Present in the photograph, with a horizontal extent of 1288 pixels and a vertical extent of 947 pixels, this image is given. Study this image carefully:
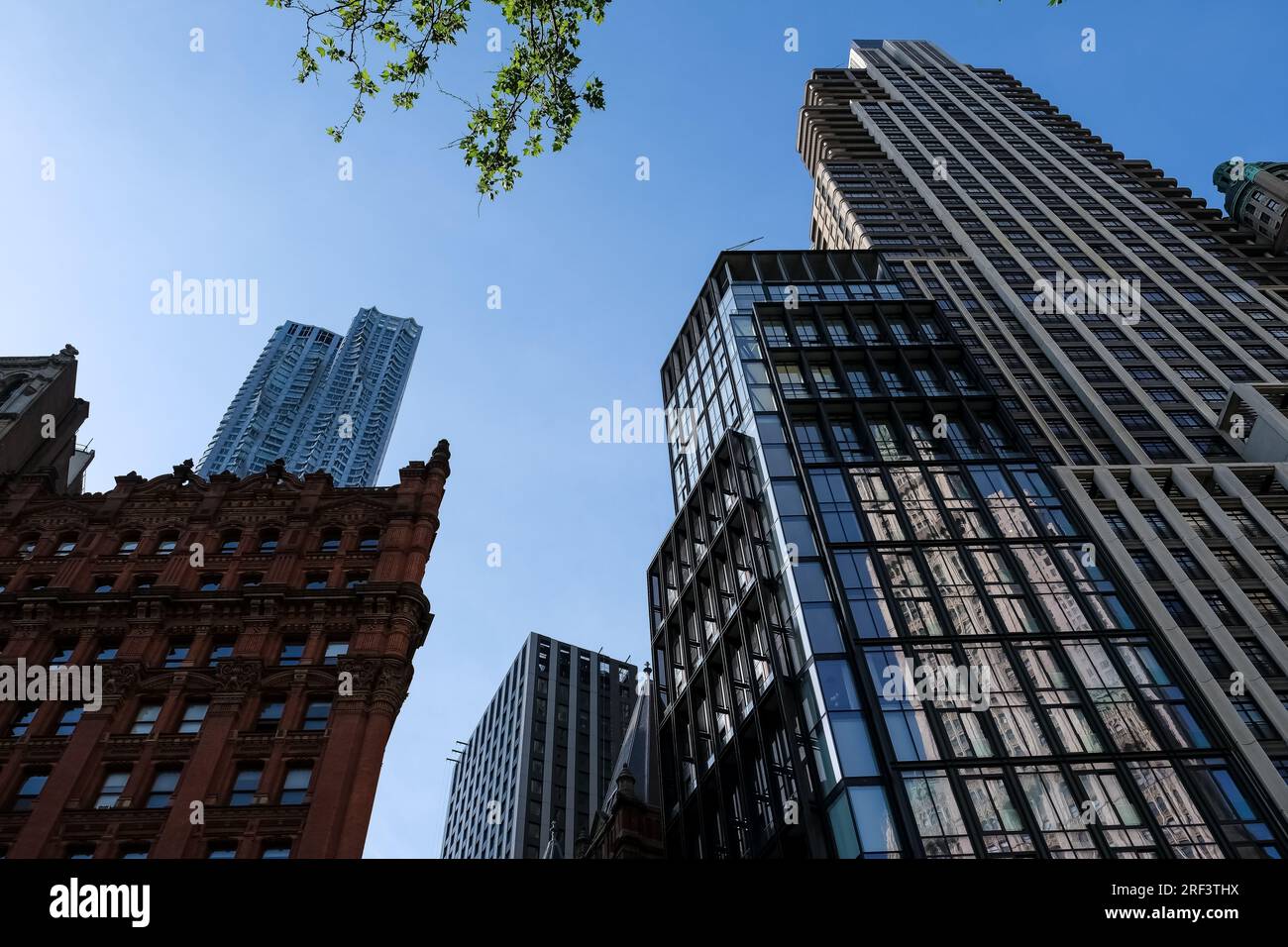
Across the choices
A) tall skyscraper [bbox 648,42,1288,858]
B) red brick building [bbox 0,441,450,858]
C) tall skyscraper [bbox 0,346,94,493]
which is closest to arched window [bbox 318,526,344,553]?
red brick building [bbox 0,441,450,858]

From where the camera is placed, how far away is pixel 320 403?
547 feet

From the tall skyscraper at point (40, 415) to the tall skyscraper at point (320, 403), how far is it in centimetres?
8315

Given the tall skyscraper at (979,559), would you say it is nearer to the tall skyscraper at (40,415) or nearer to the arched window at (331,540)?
the arched window at (331,540)

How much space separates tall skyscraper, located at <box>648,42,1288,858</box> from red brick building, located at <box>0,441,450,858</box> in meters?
16.4

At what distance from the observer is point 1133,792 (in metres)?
31.4

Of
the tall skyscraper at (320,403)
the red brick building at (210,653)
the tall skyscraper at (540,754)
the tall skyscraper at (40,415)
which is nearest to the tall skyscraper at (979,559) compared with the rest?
the red brick building at (210,653)

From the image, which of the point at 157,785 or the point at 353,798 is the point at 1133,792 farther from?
the point at 157,785

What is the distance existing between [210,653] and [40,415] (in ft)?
84.5

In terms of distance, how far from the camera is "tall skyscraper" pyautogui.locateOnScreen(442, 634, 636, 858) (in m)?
89.5

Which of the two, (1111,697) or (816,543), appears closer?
(1111,697)

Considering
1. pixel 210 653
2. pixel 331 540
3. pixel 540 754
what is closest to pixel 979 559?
pixel 331 540

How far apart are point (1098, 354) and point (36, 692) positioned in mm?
77424
